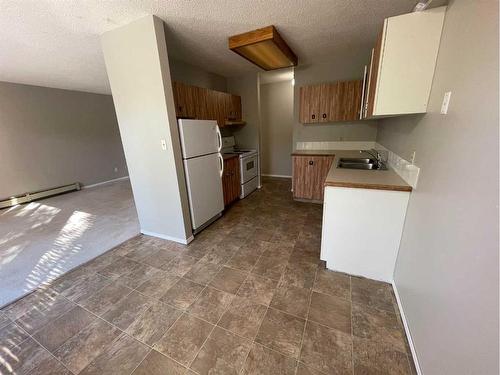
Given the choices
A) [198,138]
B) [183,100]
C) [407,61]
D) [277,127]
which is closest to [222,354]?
[198,138]

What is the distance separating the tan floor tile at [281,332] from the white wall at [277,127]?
4.34 m

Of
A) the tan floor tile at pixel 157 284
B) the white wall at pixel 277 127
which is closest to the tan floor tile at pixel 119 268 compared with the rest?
the tan floor tile at pixel 157 284

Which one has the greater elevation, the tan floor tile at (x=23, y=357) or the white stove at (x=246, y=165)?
the white stove at (x=246, y=165)

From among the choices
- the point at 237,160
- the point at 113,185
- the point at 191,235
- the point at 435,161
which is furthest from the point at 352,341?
the point at 113,185

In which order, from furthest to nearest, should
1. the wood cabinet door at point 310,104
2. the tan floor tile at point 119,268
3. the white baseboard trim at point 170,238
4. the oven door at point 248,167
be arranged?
the oven door at point 248,167 < the wood cabinet door at point 310,104 < the white baseboard trim at point 170,238 < the tan floor tile at point 119,268

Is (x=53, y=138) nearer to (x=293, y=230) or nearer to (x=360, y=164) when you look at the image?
(x=293, y=230)

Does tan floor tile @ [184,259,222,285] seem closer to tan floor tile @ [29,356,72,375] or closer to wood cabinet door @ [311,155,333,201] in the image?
tan floor tile @ [29,356,72,375]

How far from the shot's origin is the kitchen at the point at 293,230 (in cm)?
95

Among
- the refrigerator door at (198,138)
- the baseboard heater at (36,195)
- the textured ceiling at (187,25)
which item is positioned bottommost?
the baseboard heater at (36,195)

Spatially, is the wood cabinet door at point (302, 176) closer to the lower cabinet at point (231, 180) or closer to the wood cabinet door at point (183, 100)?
the lower cabinet at point (231, 180)

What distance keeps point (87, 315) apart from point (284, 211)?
105 inches

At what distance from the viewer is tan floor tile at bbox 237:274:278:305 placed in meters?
1.69

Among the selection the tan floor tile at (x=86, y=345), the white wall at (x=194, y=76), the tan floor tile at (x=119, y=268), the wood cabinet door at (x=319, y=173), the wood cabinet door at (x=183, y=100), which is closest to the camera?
the tan floor tile at (x=86, y=345)

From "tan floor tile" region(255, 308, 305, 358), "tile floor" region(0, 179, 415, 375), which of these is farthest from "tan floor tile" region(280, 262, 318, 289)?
"tan floor tile" region(255, 308, 305, 358)
